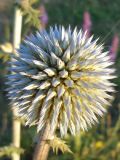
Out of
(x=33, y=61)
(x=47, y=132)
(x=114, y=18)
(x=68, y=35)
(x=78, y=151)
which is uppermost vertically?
(x=114, y=18)

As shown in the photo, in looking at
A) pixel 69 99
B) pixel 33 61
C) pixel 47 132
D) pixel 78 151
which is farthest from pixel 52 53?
pixel 78 151

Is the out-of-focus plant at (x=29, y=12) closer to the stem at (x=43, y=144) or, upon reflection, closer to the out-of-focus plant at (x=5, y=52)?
the out-of-focus plant at (x=5, y=52)

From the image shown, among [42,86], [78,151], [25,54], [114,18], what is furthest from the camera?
[114,18]

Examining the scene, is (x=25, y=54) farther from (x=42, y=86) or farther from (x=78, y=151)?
(x=78, y=151)

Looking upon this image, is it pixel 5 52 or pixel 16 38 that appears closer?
pixel 5 52

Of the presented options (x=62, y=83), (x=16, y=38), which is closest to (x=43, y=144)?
(x=62, y=83)

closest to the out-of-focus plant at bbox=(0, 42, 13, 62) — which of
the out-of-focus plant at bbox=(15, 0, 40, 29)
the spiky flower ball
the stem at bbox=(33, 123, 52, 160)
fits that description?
the out-of-focus plant at bbox=(15, 0, 40, 29)

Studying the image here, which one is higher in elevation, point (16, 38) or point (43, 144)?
point (16, 38)

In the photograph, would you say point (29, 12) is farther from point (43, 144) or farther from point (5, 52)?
point (43, 144)
